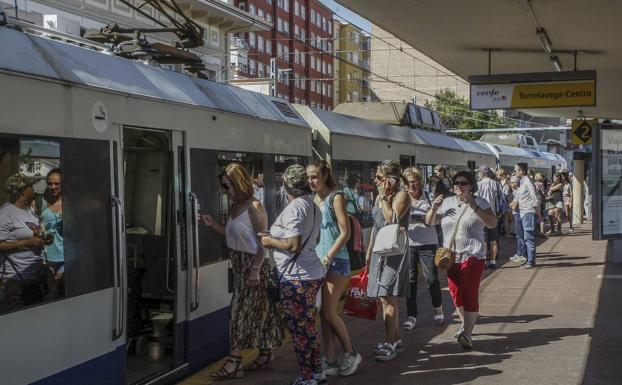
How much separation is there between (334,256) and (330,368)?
1.02m

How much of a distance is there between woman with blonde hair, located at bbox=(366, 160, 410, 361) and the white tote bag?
87mm

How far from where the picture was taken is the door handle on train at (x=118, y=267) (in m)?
5.82

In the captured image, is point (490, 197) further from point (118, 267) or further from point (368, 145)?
point (118, 267)

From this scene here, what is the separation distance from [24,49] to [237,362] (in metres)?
3.14

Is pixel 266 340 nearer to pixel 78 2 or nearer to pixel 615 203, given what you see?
pixel 615 203

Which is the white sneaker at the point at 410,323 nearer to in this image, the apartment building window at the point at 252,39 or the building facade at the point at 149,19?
the building facade at the point at 149,19

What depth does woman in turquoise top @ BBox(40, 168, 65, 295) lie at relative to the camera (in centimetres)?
517

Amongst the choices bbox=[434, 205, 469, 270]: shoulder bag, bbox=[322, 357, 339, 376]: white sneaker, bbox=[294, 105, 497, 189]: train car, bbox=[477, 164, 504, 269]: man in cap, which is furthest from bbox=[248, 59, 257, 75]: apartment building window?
bbox=[322, 357, 339, 376]: white sneaker

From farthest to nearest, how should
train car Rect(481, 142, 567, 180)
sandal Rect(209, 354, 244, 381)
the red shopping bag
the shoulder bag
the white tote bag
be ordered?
train car Rect(481, 142, 567, 180), the shoulder bag, the red shopping bag, the white tote bag, sandal Rect(209, 354, 244, 381)

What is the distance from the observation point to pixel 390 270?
7.69m

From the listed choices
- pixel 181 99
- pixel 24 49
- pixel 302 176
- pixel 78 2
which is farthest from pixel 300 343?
pixel 78 2

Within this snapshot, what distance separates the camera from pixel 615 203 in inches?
418

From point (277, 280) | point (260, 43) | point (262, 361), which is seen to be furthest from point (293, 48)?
point (277, 280)

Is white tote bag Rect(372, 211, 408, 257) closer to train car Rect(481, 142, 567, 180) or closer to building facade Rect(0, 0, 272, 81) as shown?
building facade Rect(0, 0, 272, 81)
